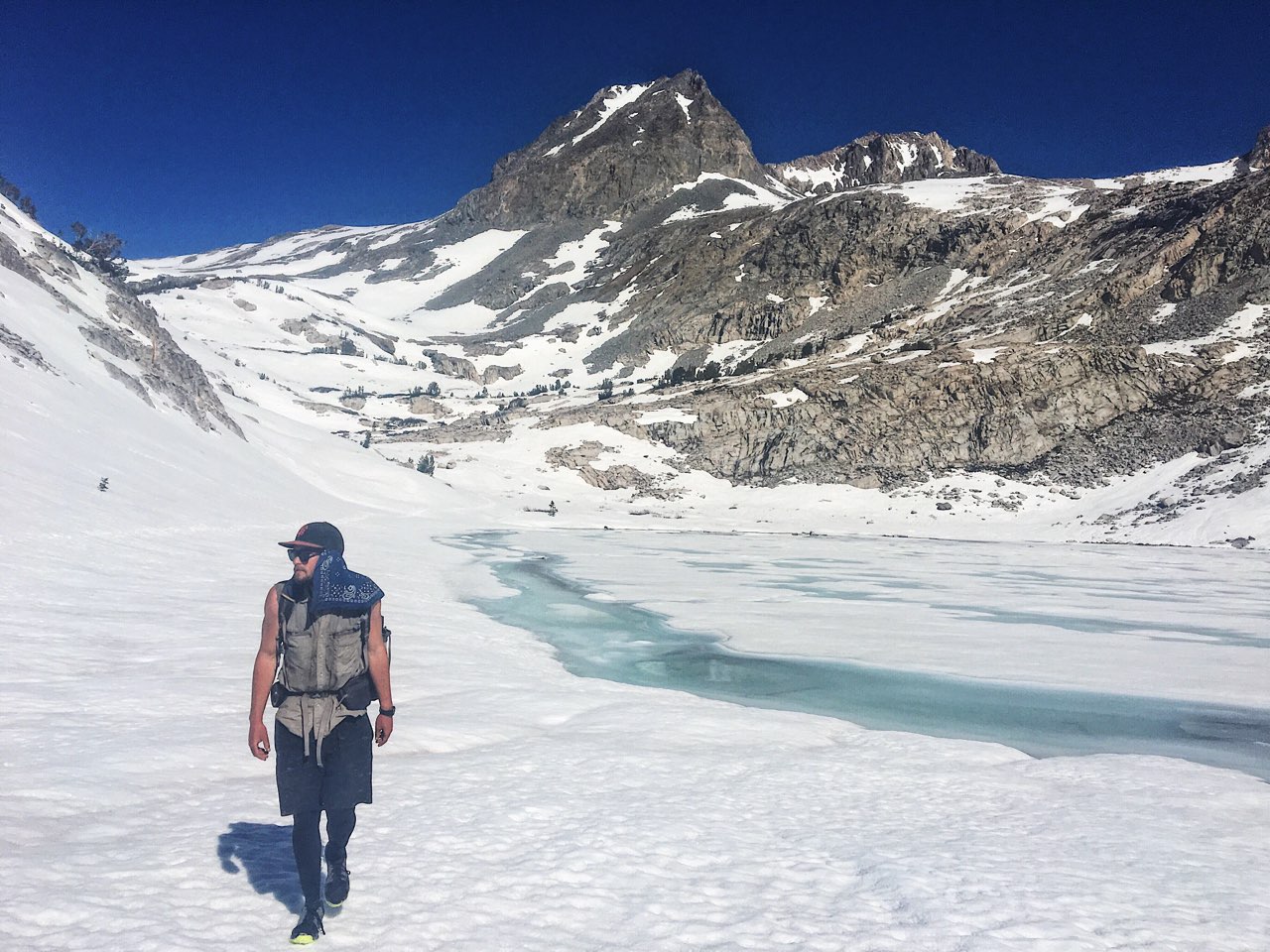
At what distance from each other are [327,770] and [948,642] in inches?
503

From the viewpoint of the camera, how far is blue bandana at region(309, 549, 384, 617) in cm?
416

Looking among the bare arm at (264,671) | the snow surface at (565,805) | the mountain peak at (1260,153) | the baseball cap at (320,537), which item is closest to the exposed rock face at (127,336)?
the snow surface at (565,805)

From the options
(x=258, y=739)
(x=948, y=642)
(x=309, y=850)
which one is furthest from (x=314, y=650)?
(x=948, y=642)

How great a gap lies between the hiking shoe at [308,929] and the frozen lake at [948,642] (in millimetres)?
7312

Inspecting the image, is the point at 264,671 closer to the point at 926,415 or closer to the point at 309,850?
the point at 309,850

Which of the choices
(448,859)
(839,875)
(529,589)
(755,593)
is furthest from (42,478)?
(839,875)

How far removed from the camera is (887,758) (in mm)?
8047

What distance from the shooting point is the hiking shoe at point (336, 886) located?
14.1 ft

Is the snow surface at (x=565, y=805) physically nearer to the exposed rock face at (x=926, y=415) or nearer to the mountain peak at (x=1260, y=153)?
the exposed rock face at (x=926, y=415)

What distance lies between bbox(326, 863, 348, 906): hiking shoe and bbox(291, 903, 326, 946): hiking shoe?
20 cm

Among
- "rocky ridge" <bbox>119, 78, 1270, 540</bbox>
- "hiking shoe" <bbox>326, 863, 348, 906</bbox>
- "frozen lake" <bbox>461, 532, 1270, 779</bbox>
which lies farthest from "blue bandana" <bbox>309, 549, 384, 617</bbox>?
"rocky ridge" <bbox>119, 78, 1270, 540</bbox>

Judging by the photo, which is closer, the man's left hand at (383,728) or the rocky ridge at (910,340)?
the man's left hand at (383,728)

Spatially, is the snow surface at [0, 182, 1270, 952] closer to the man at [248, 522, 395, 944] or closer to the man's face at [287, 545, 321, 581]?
the man at [248, 522, 395, 944]

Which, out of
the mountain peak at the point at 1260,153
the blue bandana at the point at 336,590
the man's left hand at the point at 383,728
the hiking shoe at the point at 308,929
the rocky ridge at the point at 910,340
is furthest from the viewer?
the mountain peak at the point at 1260,153
